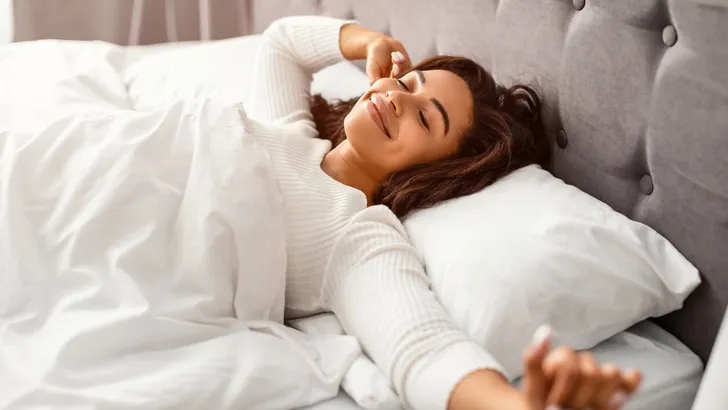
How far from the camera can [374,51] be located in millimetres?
1412

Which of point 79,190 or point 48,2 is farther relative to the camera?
point 48,2

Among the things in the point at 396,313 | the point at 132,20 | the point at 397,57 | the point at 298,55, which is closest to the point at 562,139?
the point at 397,57

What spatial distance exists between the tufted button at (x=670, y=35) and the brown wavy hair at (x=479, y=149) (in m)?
0.29

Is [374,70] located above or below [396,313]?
above

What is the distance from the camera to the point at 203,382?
838 millimetres

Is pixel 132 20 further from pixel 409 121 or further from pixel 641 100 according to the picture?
pixel 641 100

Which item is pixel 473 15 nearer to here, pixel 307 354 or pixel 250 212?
pixel 250 212

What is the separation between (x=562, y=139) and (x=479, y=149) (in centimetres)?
15

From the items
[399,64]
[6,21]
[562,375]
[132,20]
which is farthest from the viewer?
[132,20]

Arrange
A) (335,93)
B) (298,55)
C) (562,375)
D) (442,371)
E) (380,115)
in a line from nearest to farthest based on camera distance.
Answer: (562,375) < (442,371) < (380,115) < (298,55) < (335,93)

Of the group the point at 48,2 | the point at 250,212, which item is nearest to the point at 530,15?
the point at 250,212

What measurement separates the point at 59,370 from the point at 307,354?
323 mm

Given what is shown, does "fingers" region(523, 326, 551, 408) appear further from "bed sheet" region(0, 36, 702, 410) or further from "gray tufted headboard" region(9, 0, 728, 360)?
"gray tufted headboard" region(9, 0, 728, 360)

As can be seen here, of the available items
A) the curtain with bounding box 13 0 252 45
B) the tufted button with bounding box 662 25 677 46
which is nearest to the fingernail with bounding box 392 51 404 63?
the tufted button with bounding box 662 25 677 46
